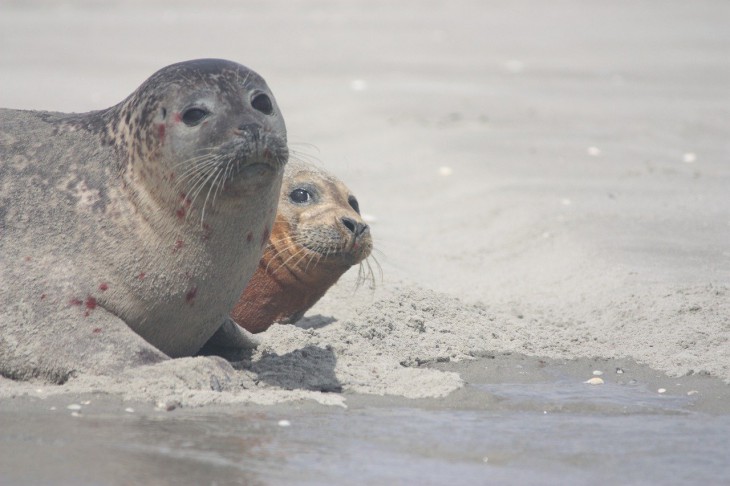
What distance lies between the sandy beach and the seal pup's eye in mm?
498

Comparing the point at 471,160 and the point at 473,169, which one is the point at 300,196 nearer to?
the point at 473,169

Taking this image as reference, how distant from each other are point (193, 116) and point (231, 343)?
3.73 ft

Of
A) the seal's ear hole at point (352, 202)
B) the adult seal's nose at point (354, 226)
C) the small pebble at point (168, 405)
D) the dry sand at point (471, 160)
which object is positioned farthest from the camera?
the seal's ear hole at point (352, 202)

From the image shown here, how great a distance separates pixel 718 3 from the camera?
22203mm

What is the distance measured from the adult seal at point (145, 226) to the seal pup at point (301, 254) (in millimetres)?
680

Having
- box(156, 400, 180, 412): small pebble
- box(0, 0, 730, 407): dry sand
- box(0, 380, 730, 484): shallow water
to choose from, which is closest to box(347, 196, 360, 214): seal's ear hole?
box(0, 0, 730, 407): dry sand

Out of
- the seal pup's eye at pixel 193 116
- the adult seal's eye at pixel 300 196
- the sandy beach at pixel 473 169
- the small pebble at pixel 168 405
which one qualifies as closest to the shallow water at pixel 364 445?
the small pebble at pixel 168 405

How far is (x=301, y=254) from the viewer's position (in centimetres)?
588

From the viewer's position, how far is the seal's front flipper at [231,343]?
5473 millimetres

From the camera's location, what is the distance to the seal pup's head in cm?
472

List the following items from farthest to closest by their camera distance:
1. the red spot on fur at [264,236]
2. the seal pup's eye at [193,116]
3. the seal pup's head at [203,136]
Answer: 1. the red spot on fur at [264,236]
2. the seal pup's eye at [193,116]
3. the seal pup's head at [203,136]

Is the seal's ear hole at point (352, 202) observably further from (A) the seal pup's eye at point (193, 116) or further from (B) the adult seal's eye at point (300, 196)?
(A) the seal pup's eye at point (193, 116)

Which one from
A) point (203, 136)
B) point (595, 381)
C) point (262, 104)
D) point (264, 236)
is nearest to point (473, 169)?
point (595, 381)

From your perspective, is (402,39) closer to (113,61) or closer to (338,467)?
(113,61)
